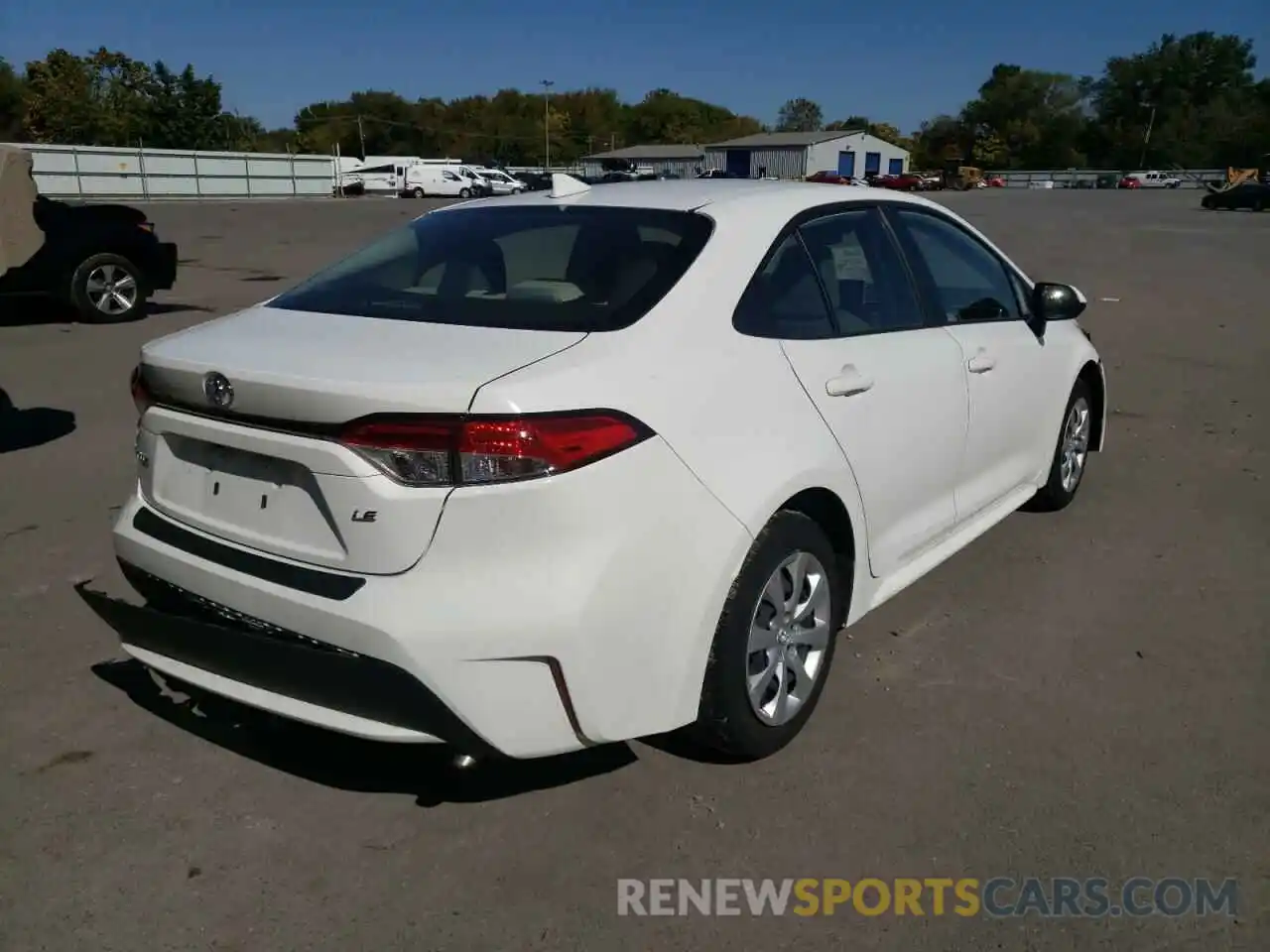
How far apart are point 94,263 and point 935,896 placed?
11.2 metres

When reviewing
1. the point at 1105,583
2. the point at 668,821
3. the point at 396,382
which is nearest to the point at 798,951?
the point at 668,821

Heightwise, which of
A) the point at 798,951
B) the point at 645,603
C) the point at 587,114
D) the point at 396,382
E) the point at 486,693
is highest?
the point at 587,114

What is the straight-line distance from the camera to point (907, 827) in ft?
9.21


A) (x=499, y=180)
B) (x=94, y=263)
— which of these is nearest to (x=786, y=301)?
(x=94, y=263)

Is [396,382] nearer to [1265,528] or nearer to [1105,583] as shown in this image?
[1105,583]

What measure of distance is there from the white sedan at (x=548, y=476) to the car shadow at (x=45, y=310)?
958cm

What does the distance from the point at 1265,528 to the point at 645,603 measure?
4116 mm

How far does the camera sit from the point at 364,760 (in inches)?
122

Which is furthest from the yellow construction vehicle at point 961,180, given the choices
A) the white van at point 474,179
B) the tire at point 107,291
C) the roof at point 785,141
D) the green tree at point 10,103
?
the tire at point 107,291

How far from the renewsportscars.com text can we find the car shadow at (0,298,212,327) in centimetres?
1088

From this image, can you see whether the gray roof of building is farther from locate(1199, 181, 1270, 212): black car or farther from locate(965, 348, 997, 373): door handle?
locate(965, 348, 997, 373): door handle

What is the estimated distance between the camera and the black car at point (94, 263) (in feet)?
35.6

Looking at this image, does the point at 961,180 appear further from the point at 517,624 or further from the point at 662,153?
the point at 517,624

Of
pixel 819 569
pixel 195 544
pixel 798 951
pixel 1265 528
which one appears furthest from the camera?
pixel 1265 528
